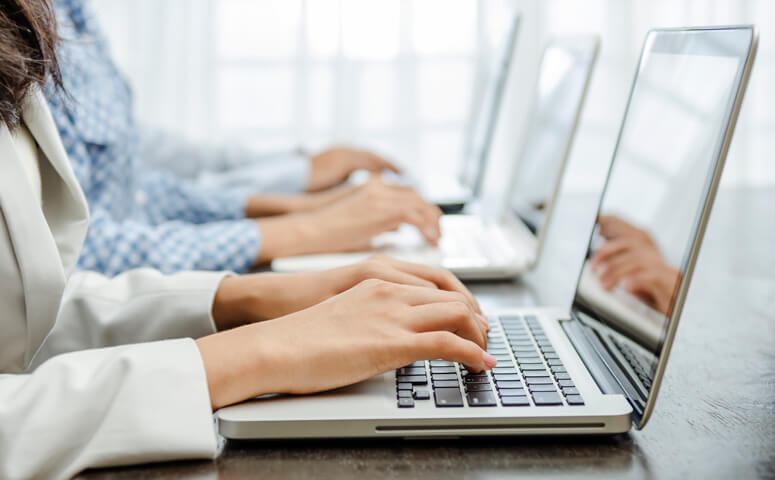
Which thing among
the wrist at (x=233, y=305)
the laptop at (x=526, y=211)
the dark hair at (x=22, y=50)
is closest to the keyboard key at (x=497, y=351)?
the wrist at (x=233, y=305)

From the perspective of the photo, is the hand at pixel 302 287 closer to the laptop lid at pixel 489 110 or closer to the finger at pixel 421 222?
the finger at pixel 421 222

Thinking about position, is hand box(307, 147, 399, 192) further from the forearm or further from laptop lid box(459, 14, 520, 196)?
the forearm

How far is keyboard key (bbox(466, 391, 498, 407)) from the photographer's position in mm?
522

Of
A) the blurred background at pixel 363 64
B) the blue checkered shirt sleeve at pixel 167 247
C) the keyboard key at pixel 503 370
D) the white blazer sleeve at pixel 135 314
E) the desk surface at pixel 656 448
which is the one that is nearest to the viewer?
the desk surface at pixel 656 448

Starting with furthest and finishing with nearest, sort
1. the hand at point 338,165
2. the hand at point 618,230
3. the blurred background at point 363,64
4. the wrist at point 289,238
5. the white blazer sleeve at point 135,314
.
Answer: the blurred background at point 363,64
the hand at point 338,165
the wrist at point 289,238
the hand at point 618,230
the white blazer sleeve at point 135,314

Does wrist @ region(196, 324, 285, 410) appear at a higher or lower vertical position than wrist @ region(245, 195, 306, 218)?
higher

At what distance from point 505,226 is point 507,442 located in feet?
A: 2.43

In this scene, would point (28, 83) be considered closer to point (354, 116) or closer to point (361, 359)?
point (361, 359)

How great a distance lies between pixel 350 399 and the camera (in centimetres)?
53

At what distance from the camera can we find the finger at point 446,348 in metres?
0.55

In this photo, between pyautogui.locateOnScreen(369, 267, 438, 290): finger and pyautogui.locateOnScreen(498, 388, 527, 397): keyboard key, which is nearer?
pyautogui.locateOnScreen(498, 388, 527, 397): keyboard key

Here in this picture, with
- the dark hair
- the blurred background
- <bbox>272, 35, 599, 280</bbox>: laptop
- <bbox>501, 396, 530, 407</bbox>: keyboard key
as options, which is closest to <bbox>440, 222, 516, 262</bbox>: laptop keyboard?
<bbox>272, 35, 599, 280</bbox>: laptop

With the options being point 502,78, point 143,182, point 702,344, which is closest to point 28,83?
point 702,344

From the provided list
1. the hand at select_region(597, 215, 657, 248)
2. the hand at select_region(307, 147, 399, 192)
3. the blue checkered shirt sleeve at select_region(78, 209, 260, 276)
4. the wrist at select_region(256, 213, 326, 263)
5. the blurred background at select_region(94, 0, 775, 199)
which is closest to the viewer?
the hand at select_region(597, 215, 657, 248)
